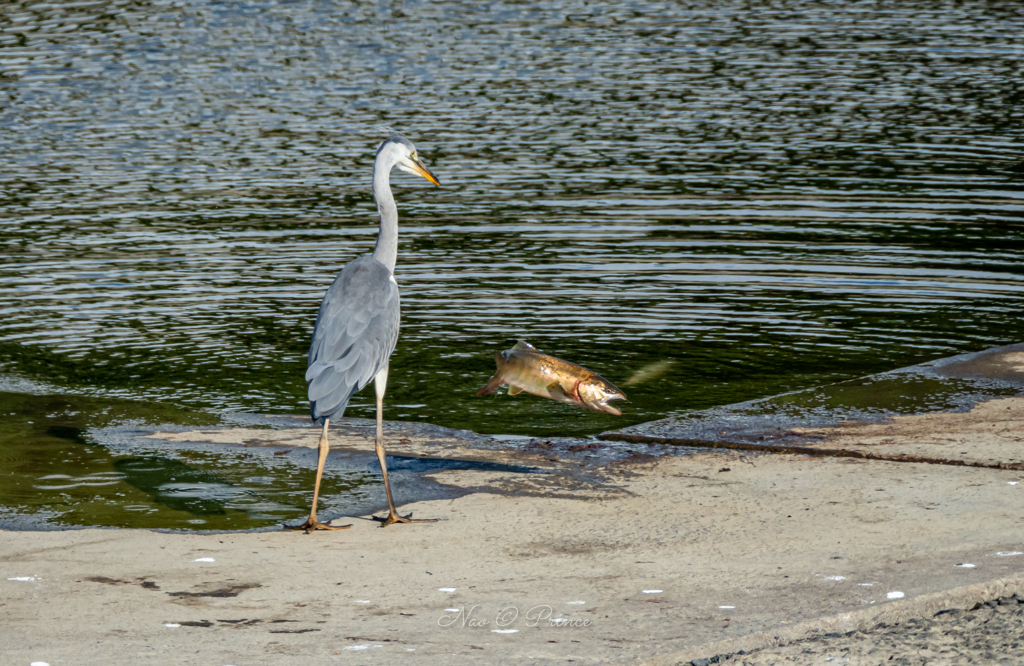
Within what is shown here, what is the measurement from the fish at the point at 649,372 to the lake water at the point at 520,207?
78mm


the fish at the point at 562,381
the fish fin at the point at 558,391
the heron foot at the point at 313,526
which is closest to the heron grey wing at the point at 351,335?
the heron foot at the point at 313,526

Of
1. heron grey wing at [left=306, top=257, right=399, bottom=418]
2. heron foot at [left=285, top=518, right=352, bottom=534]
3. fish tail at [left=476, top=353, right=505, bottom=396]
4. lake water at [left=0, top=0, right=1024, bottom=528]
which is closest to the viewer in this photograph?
heron foot at [left=285, top=518, right=352, bottom=534]

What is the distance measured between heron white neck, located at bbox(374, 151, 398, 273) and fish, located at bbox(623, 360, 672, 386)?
115 inches

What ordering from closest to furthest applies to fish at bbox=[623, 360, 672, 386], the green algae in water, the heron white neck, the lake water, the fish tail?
the green algae in water, the heron white neck, the fish tail, fish at bbox=[623, 360, 672, 386], the lake water

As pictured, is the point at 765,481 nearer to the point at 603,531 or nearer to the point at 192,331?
the point at 603,531

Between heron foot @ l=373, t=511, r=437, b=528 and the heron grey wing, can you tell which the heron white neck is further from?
heron foot @ l=373, t=511, r=437, b=528

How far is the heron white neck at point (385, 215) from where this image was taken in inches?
286

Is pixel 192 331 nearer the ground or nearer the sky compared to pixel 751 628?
nearer the ground

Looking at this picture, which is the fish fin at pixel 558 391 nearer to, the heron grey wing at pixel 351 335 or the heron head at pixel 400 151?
the heron grey wing at pixel 351 335

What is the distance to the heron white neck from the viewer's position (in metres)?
7.25

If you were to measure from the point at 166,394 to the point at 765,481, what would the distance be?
4513 mm

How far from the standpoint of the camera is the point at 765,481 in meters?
7.00

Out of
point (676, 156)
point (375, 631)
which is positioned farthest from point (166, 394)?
point (676, 156)

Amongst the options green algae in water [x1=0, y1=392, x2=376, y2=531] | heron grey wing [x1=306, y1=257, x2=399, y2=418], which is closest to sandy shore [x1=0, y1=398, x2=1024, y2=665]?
green algae in water [x1=0, y1=392, x2=376, y2=531]
